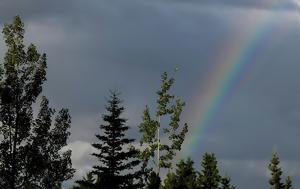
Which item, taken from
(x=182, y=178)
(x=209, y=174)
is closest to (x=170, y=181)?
(x=182, y=178)

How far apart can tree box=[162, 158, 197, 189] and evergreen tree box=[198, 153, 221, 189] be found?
10163 mm

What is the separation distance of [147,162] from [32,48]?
93.6 ft

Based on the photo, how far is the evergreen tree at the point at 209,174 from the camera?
75.9 meters

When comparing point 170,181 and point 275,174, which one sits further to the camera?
point 275,174

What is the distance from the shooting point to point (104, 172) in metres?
42.1

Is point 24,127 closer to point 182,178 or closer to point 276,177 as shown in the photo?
point 182,178

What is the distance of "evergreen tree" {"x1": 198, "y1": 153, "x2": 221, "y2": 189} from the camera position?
7588 cm

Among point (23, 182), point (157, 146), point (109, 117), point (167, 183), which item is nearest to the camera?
point (109, 117)

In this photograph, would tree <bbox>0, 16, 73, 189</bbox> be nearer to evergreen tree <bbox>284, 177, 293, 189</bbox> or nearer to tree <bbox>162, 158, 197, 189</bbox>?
tree <bbox>162, 158, 197, 189</bbox>

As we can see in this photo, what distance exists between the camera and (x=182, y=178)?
207 ft

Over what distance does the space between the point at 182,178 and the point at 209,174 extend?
14106 mm

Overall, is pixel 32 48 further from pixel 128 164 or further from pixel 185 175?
pixel 185 175

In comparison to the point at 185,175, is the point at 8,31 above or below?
above

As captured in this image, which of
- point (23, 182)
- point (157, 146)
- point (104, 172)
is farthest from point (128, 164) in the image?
point (157, 146)
